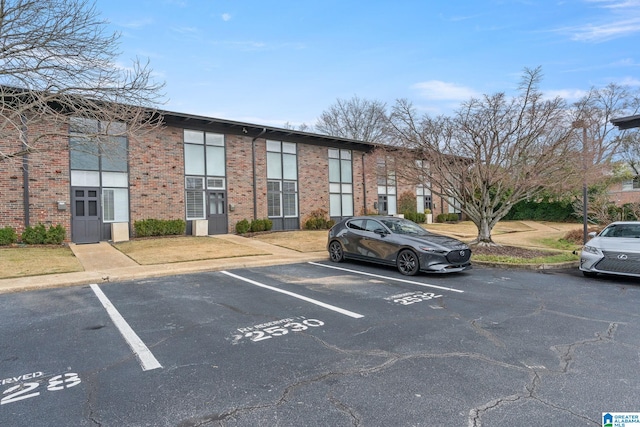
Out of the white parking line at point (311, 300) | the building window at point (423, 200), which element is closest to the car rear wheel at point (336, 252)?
the white parking line at point (311, 300)

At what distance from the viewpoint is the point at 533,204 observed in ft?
112

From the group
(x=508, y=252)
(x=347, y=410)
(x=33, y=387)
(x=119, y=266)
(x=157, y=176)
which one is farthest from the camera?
(x=157, y=176)

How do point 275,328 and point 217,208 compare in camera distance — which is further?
point 217,208

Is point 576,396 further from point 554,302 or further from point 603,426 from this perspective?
point 554,302

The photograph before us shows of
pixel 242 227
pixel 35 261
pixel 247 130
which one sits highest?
pixel 247 130

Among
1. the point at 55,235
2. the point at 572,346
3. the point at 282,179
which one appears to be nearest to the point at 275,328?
the point at 572,346

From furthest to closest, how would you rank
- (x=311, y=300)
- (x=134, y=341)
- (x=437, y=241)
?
1. (x=437, y=241)
2. (x=311, y=300)
3. (x=134, y=341)

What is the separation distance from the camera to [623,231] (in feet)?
29.3

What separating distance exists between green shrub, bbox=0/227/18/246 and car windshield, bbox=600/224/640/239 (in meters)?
18.5

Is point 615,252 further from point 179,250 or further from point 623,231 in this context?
point 179,250

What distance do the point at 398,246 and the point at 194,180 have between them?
1240 cm

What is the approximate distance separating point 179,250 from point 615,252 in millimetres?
12243

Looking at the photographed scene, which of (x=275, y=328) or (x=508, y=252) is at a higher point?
(x=508, y=252)

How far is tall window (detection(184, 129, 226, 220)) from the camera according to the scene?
18.2m
